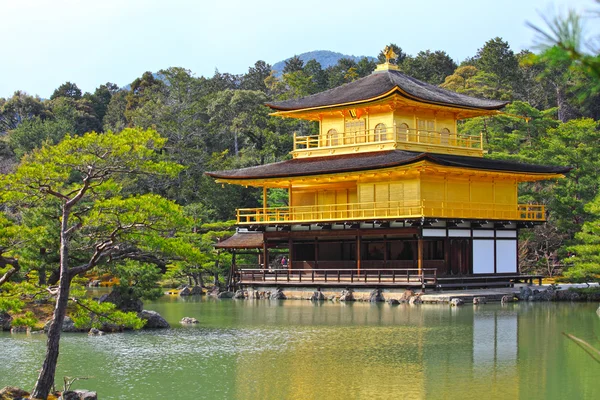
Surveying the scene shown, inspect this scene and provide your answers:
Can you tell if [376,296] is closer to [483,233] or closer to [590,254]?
[483,233]

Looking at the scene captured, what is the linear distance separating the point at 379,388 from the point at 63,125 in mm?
57415

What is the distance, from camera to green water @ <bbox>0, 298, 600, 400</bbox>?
14.9 metres

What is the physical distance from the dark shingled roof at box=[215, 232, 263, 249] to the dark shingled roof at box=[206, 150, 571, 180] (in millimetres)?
3003

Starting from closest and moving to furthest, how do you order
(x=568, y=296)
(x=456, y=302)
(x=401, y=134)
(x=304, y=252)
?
(x=456, y=302)
(x=568, y=296)
(x=401, y=134)
(x=304, y=252)

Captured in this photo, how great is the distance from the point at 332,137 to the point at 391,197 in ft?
17.9

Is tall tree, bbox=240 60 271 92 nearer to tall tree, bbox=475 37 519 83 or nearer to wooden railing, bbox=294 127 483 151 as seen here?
tall tree, bbox=475 37 519 83

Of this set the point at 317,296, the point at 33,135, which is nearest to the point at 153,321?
the point at 317,296

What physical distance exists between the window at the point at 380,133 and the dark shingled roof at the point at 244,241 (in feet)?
22.8

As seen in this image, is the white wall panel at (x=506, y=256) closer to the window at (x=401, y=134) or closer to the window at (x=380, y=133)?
the window at (x=401, y=134)

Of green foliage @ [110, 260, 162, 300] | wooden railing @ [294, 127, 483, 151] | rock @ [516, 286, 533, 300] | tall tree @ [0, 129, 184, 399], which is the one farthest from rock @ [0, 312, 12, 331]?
wooden railing @ [294, 127, 483, 151]

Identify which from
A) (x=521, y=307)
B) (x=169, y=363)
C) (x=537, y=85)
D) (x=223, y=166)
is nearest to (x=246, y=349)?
(x=169, y=363)

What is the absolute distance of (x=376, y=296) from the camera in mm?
32656

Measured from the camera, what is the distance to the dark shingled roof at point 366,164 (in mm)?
33688

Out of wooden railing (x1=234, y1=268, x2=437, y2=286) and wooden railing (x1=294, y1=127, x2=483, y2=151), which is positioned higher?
wooden railing (x1=294, y1=127, x2=483, y2=151)
